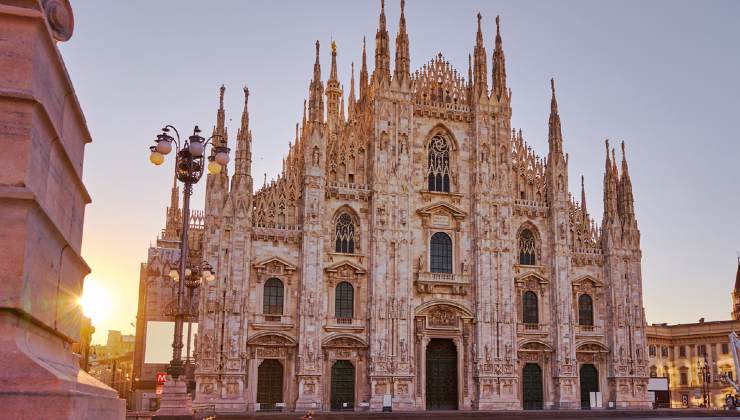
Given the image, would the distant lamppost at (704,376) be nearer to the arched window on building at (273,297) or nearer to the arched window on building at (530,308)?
the arched window on building at (530,308)

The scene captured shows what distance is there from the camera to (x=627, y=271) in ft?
140

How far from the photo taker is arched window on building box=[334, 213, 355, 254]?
38500mm

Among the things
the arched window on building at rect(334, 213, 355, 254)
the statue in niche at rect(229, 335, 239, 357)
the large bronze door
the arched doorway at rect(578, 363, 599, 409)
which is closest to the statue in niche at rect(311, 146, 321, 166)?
the arched window on building at rect(334, 213, 355, 254)

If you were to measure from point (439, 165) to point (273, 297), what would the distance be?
11.7 meters

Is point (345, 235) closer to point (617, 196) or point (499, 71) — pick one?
point (499, 71)

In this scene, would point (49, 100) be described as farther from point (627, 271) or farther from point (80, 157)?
point (627, 271)

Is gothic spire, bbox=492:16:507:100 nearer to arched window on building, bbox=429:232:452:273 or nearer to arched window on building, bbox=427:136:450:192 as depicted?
arched window on building, bbox=427:136:450:192

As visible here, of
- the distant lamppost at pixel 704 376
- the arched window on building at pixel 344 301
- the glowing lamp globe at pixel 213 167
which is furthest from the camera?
the distant lamppost at pixel 704 376

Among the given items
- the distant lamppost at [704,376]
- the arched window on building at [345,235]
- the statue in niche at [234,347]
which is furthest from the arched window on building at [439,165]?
the distant lamppost at [704,376]

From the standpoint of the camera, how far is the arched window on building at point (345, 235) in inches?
1516

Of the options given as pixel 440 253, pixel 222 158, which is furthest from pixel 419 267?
pixel 222 158

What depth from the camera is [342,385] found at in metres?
37.2

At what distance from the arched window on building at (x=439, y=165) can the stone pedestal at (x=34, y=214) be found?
36.8m

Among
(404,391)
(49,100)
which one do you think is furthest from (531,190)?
(49,100)
